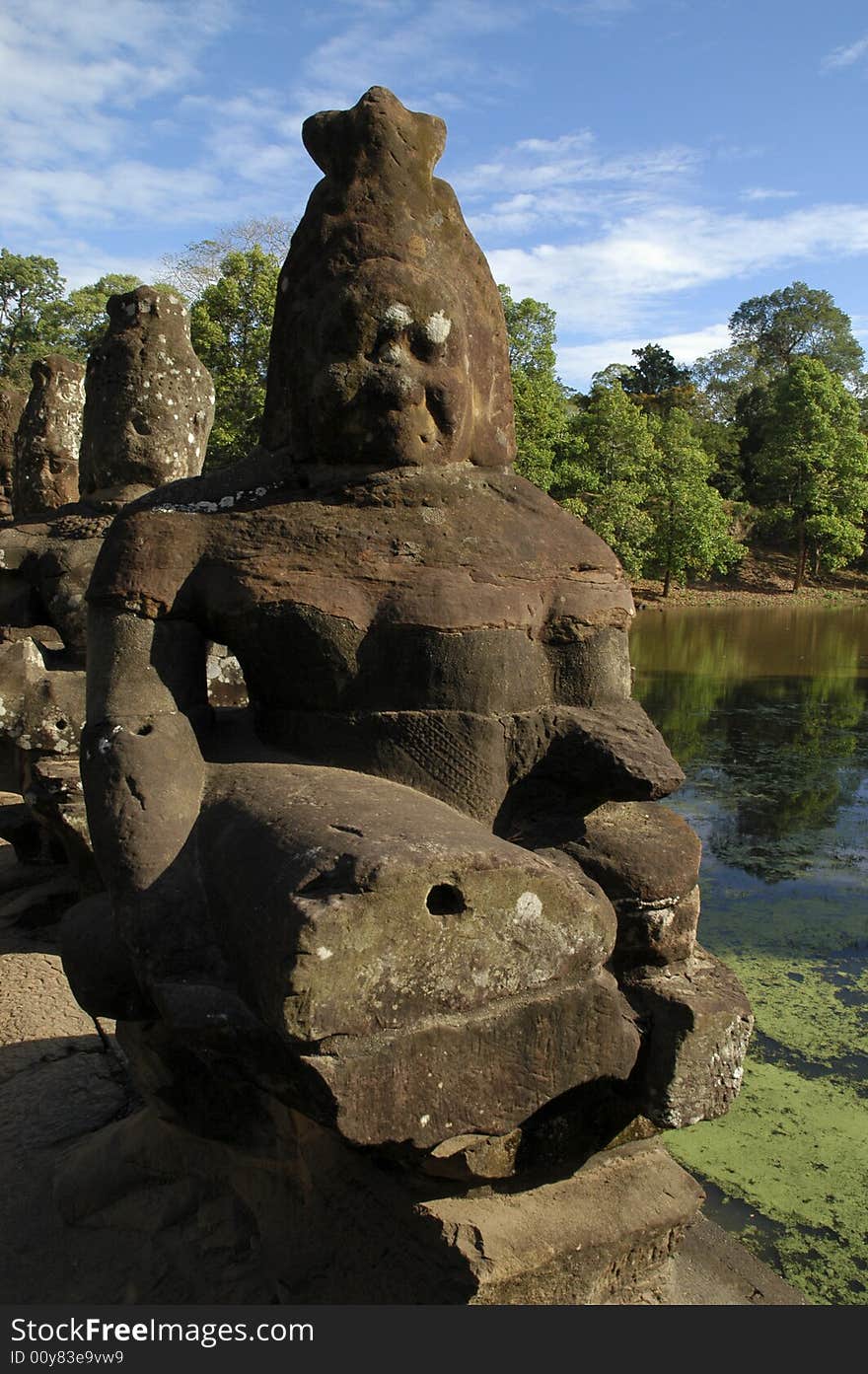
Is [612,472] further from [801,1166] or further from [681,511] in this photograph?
[801,1166]

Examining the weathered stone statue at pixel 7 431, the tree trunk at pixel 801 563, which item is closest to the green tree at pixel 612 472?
the tree trunk at pixel 801 563

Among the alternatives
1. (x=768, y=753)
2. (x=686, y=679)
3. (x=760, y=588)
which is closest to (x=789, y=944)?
(x=768, y=753)

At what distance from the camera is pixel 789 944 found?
5855 millimetres

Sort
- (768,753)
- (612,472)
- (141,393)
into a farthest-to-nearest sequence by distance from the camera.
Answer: (612,472) → (768,753) → (141,393)

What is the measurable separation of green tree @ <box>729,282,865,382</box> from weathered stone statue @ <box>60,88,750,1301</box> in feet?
163

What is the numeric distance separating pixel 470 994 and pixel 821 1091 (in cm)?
315

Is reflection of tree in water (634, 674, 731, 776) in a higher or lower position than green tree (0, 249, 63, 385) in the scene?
lower

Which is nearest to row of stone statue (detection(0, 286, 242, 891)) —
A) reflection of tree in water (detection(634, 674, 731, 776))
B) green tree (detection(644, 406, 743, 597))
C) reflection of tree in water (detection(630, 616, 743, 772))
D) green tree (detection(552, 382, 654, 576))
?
reflection of tree in water (detection(634, 674, 731, 776))

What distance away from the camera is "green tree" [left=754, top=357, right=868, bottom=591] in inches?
1312

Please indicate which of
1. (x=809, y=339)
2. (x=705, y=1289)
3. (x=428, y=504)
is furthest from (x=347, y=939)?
(x=809, y=339)

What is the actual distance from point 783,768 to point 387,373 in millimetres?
8709

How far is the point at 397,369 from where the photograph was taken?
2.27 metres

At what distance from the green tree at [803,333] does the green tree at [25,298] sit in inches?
1192

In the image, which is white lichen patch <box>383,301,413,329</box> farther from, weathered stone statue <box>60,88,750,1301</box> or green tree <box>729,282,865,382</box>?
green tree <box>729,282,865,382</box>
